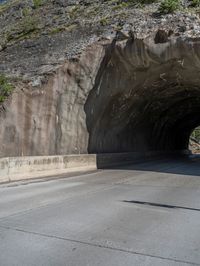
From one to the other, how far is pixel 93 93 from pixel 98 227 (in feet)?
41.9

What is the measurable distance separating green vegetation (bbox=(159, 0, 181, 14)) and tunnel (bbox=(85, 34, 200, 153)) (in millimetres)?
1790

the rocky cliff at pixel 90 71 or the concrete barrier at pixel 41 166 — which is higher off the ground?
the rocky cliff at pixel 90 71

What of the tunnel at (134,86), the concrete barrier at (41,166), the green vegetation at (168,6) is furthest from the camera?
the green vegetation at (168,6)

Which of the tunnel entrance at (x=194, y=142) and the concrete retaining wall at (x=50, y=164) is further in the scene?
the tunnel entrance at (x=194, y=142)

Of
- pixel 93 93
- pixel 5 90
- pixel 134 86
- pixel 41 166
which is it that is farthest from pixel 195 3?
pixel 41 166

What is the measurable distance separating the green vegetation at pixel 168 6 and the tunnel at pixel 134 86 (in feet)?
5.87

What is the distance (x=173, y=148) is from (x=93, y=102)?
75.2 feet

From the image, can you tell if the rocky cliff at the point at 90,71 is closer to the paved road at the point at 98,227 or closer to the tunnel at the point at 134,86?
the tunnel at the point at 134,86

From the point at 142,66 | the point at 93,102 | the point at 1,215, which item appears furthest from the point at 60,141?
the point at 1,215

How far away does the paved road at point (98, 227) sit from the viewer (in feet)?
15.2

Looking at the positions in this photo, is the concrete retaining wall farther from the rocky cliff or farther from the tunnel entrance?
the tunnel entrance

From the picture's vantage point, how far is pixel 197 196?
9781 millimetres

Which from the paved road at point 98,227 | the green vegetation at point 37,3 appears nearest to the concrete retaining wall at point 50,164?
the paved road at point 98,227

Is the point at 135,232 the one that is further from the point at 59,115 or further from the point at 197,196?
the point at 59,115
